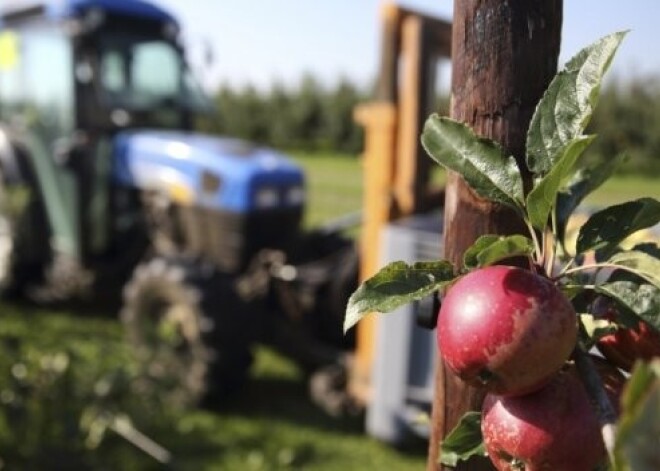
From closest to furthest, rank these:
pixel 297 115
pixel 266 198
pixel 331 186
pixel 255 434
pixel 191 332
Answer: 1. pixel 255 434
2. pixel 191 332
3. pixel 266 198
4. pixel 331 186
5. pixel 297 115

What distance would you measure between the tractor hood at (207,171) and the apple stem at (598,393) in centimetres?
368

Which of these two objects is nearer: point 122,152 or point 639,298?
point 639,298

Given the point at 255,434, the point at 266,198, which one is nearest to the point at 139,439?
the point at 255,434

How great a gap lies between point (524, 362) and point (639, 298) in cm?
11

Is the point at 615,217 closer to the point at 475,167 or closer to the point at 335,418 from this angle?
the point at 475,167

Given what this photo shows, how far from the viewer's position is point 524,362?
62 cm

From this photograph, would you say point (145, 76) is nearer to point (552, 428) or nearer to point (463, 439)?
point (463, 439)

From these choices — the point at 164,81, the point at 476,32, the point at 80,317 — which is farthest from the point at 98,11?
the point at 476,32

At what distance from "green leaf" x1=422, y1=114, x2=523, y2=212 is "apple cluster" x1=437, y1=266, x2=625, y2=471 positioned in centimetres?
11

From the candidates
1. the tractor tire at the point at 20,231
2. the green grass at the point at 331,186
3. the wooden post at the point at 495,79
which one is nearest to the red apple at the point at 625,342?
the wooden post at the point at 495,79

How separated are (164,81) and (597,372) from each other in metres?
4.84

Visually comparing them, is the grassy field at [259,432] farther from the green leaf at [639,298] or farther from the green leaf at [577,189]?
the green leaf at [639,298]

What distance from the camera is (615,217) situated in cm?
71

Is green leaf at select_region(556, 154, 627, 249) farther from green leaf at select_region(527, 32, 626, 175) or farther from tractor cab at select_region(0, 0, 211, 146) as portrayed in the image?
tractor cab at select_region(0, 0, 211, 146)
